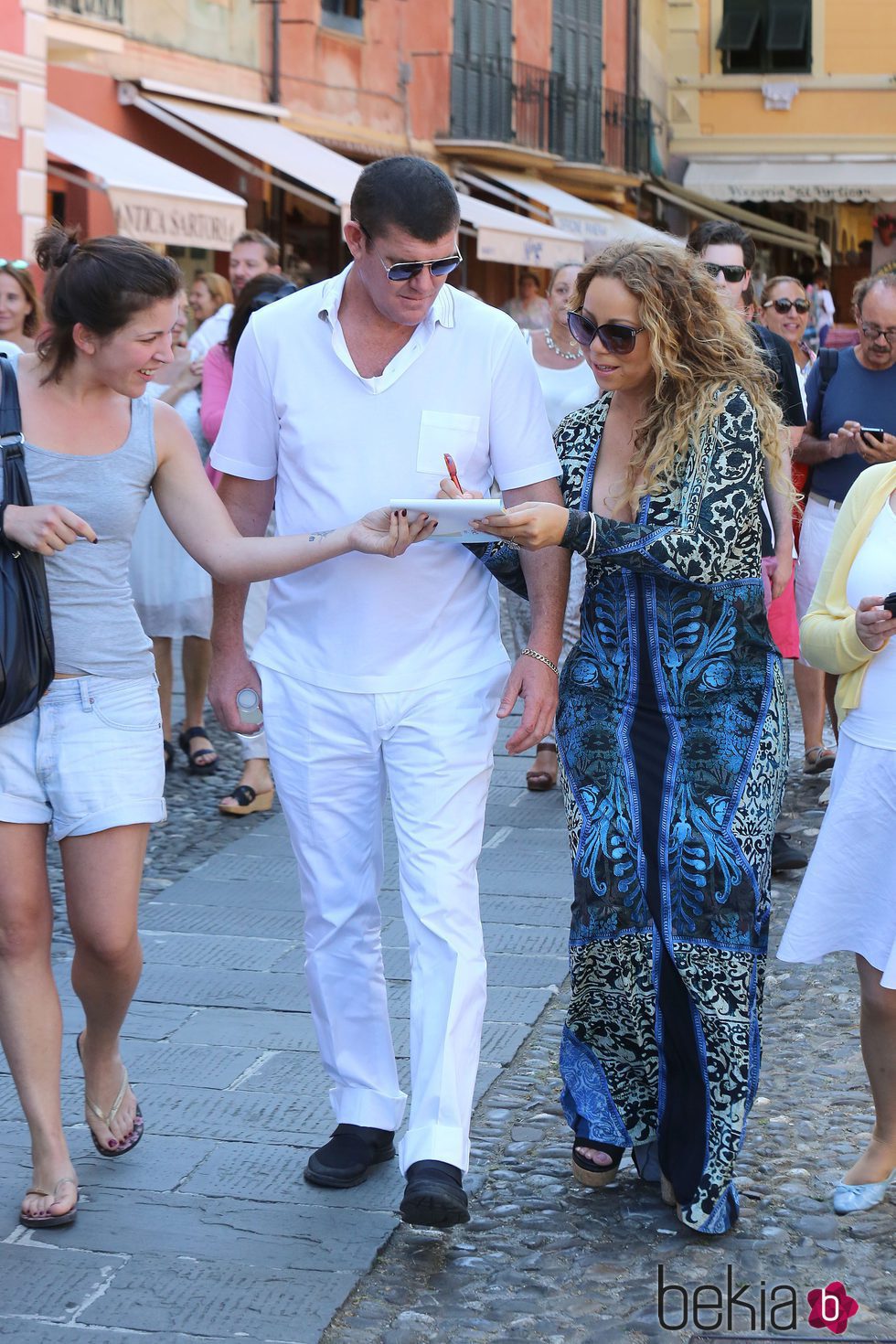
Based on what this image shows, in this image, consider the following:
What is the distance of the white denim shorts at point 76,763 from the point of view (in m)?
3.76

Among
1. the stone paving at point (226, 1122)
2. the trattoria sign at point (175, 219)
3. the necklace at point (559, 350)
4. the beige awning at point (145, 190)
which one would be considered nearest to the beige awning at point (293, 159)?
the beige awning at point (145, 190)

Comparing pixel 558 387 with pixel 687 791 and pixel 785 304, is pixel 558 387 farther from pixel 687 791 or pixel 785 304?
pixel 687 791

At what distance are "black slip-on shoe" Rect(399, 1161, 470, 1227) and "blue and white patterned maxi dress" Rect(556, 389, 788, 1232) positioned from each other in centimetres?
49

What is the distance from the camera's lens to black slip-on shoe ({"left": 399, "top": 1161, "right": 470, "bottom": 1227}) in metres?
3.56

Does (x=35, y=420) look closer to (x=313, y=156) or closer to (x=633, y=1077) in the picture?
(x=633, y=1077)

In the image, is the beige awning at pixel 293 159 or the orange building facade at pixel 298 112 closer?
the orange building facade at pixel 298 112

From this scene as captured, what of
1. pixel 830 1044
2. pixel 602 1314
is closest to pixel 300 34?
pixel 830 1044

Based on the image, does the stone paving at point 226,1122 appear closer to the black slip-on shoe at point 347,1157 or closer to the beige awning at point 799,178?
the black slip-on shoe at point 347,1157

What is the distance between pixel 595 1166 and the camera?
3.99 meters

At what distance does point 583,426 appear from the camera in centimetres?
401

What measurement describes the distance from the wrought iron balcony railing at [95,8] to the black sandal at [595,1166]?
15.3 m

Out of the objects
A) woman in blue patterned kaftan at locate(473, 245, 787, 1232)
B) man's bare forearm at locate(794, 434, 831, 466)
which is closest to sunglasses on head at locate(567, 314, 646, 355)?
woman in blue patterned kaftan at locate(473, 245, 787, 1232)

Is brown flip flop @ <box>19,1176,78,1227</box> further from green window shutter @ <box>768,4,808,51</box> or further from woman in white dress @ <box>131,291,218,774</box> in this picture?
green window shutter @ <box>768,4,808,51</box>

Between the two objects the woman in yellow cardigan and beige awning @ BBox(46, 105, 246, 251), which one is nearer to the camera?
the woman in yellow cardigan
